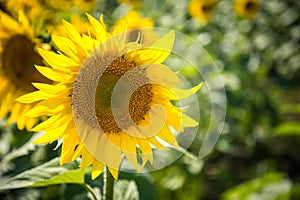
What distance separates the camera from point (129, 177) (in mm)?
1275

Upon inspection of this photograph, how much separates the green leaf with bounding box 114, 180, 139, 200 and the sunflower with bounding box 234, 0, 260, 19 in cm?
191

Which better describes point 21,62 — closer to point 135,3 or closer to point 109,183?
point 109,183

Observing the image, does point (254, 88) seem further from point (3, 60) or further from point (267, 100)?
point (3, 60)

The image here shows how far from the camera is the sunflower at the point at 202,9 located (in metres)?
2.84

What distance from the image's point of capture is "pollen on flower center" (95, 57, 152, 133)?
40.6 inches

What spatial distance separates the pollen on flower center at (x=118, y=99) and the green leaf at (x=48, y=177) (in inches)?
3.8

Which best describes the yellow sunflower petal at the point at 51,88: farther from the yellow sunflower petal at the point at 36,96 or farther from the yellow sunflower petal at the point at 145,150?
the yellow sunflower petal at the point at 145,150

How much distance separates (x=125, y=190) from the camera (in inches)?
47.3

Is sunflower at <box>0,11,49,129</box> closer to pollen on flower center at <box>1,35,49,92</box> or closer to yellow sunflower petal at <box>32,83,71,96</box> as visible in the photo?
pollen on flower center at <box>1,35,49,92</box>

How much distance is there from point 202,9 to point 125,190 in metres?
1.82

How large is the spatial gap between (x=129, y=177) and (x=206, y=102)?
0.91m

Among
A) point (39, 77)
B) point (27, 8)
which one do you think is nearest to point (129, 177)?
point (39, 77)

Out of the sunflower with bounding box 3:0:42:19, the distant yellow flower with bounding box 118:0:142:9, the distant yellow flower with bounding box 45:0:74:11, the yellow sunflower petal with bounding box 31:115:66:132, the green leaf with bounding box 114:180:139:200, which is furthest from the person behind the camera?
the distant yellow flower with bounding box 118:0:142:9

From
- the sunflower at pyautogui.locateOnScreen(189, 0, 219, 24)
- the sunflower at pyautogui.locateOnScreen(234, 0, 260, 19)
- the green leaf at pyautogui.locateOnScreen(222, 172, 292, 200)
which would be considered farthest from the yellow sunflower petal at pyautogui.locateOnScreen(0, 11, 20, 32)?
the sunflower at pyautogui.locateOnScreen(234, 0, 260, 19)
